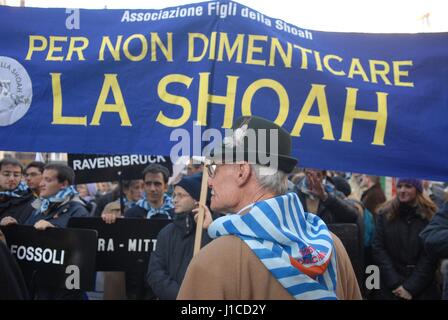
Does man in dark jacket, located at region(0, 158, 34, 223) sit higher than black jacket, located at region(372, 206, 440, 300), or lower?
higher

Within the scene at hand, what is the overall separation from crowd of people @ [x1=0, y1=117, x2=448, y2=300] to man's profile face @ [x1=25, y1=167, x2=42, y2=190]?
1 cm

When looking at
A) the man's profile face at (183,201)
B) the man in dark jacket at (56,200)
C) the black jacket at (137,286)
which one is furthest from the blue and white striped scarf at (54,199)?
the man's profile face at (183,201)

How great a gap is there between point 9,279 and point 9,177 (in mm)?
3491

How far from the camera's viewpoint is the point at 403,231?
555 centimetres

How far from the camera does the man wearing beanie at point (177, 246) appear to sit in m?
4.68

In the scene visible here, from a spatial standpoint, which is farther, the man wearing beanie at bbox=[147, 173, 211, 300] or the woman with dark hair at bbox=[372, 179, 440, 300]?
the woman with dark hair at bbox=[372, 179, 440, 300]

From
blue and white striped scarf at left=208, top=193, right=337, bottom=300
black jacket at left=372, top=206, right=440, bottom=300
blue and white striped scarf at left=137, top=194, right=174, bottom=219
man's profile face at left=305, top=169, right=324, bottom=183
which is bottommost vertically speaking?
black jacket at left=372, top=206, right=440, bottom=300

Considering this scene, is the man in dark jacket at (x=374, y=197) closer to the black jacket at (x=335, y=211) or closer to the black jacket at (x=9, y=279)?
the black jacket at (x=335, y=211)

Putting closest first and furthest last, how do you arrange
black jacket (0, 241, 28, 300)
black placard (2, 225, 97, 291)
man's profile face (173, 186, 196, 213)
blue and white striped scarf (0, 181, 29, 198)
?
black jacket (0, 241, 28, 300) → black placard (2, 225, 97, 291) → man's profile face (173, 186, 196, 213) → blue and white striped scarf (0, 181, 29, 198)

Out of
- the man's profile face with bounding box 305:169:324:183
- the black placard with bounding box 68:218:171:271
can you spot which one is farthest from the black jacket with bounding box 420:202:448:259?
the black placard with bounding box 68:218:171:271

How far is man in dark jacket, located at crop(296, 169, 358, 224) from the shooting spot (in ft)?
17.7

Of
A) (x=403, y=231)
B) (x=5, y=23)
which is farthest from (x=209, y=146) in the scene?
(x=403, y=231)

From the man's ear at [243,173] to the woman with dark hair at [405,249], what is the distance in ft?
11.8

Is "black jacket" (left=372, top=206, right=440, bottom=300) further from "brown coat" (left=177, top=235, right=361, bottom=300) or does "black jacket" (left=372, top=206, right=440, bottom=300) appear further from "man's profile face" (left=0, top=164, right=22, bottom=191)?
"man's profile face" (left=0, top=164, right=22, bottom=191)
